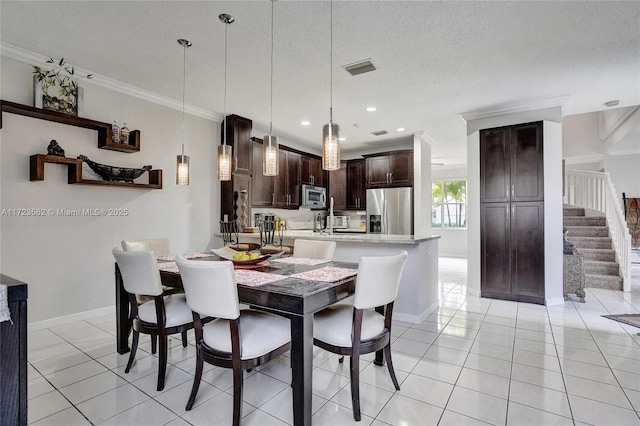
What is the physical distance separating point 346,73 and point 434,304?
2876 mm

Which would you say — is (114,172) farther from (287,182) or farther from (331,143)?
(287,182)

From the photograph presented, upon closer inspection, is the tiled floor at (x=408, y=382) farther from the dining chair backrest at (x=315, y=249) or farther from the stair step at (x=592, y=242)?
the stair step at (x=592, y=242)

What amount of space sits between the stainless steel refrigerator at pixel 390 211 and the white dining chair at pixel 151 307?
453 centimetres

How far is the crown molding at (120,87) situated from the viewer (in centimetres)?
289

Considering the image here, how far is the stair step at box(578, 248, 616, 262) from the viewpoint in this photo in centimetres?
515

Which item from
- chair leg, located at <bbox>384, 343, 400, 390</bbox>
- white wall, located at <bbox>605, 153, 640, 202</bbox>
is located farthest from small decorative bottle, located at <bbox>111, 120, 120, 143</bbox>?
white wall, located at <bbox>605, 153, 640, 202</bbox>

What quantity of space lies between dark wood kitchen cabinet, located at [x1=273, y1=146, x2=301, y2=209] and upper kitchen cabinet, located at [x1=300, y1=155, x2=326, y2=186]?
14 cm

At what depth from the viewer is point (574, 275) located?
4.21 metres

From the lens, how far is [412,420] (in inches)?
69.2

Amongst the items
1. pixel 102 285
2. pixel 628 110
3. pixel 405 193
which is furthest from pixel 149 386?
pixel 628 110

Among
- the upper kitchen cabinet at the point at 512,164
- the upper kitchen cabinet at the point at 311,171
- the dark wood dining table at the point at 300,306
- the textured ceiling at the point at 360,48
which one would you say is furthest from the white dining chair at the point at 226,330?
the upper kitchen cabinet at the point at 311,171

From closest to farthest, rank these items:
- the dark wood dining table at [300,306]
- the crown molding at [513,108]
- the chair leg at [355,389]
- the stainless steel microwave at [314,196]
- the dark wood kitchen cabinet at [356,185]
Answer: the dark wood dining table at [300,306], the chair leg at [355,389], the crown molding at [513,108], the stainless steel microwave at [314,196], the dark wood kitchen cabinet at [356,185]

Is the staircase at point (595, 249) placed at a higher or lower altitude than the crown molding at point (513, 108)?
lower

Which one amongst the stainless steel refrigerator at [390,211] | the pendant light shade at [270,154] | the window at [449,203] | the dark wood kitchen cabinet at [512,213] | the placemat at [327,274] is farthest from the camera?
the window at [449,203]
